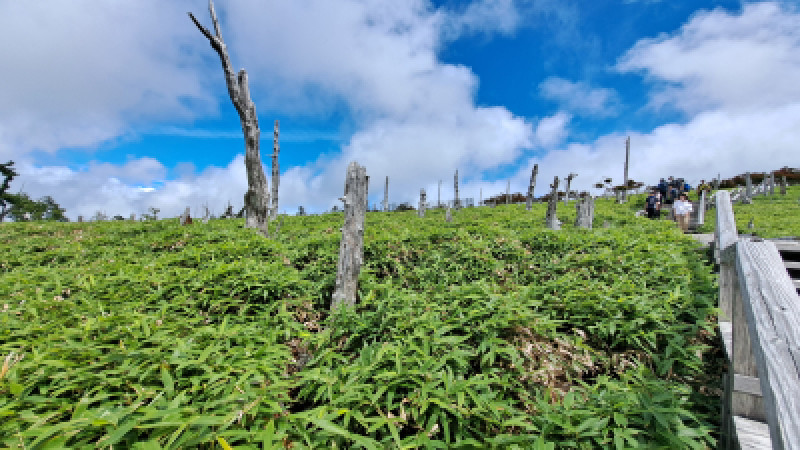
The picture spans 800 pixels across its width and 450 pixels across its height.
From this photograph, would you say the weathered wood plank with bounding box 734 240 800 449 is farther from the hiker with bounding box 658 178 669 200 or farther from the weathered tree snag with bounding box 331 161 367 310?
the hiker with bounding box 658 178 669 200

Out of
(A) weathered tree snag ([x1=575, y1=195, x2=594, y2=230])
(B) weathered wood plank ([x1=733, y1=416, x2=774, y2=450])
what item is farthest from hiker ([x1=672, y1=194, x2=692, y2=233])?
(B) weathered wood plank ([x1=733, y1=416, x2=774, y2=450])

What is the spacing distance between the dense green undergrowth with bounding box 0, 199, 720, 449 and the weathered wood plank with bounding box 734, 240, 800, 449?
130 cm

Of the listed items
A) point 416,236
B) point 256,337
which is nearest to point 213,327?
point 256,337

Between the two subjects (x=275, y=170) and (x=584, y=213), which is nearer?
(x=584, y=213)

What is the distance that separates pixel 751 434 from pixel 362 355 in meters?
2.92

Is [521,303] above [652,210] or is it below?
below

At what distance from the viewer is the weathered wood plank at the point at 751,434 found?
2.22 meters

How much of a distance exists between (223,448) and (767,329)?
9.37ft

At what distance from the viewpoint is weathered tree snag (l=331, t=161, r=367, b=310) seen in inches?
173

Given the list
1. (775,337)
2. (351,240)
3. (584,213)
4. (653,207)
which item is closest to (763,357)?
(775,337)

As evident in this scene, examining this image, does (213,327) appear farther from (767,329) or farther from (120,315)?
(767,329)

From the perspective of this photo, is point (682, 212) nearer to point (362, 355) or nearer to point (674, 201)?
point (674, 201)

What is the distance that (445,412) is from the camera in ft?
8.50

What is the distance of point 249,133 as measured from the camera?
967 cm
